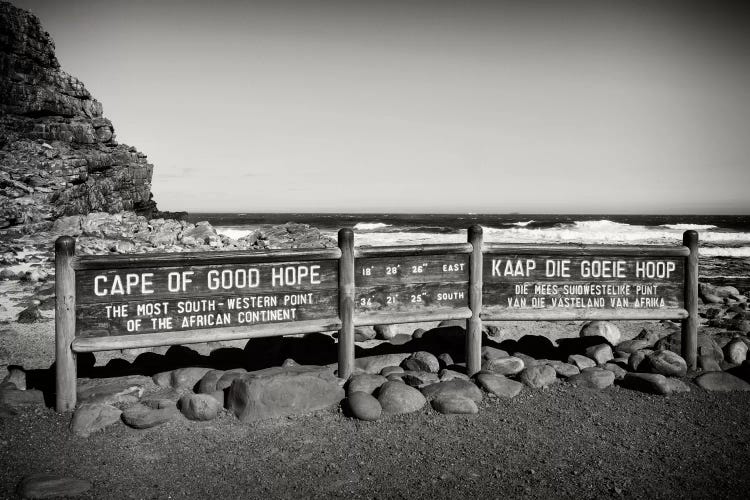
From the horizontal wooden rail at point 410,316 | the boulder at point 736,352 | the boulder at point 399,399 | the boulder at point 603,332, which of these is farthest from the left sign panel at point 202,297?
the boulder at point 736,352

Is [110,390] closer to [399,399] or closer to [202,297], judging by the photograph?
[202,297]

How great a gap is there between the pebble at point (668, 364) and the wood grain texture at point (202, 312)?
3.50 meters

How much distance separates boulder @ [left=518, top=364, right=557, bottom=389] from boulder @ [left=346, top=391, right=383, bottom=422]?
5.55 ft

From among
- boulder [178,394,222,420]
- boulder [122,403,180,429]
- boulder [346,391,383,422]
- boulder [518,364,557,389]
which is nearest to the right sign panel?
boulder [518,364,557,389]

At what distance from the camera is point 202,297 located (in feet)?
16.6

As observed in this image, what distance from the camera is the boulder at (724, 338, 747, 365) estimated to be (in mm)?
6215

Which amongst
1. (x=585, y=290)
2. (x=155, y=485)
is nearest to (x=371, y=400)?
(x=155, y=485)

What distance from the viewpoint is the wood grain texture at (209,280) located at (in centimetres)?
479

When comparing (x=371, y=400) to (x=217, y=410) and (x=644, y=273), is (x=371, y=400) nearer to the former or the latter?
(x=217, y=410)

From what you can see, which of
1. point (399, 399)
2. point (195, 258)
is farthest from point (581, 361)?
point (195, 258)

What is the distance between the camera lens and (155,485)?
352 cm

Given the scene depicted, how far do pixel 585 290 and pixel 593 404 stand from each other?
4.86 feet

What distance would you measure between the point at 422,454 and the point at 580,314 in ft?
9.42

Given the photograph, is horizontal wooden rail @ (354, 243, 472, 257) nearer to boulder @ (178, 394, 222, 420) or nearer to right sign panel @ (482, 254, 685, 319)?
right sign panel @ (482, 254, 685, 319)
